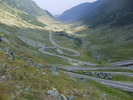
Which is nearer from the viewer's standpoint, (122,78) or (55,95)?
(55,95)

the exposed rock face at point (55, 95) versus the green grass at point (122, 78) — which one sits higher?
the green grass at point (122, 78)

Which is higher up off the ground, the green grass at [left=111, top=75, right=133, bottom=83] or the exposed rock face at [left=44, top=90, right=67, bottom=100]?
the green grass at [left=111, top=75, right=133, bottom=83]

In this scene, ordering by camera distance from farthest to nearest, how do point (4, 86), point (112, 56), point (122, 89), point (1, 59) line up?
point (112, 56), point (122, 89), point (1, 59), point (4, 86)

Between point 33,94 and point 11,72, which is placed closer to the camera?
point 33,94

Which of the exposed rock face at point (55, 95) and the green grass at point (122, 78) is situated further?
the green grass at point (122, 78)

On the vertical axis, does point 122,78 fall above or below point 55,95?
above

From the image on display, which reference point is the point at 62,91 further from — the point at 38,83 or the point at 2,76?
the point at 2,76

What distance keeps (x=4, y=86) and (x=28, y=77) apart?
21.1ft

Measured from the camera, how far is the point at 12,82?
26.6m

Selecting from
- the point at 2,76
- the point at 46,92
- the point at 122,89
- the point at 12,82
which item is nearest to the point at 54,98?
the point at 46,92

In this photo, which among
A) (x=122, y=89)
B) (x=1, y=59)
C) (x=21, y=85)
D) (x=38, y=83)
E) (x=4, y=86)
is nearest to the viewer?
(x=4, y=86)

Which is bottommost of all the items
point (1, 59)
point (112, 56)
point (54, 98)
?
point (54, 98)

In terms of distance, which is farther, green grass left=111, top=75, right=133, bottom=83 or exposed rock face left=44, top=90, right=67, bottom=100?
green grass left=111, top=75, right=133, bottom=83

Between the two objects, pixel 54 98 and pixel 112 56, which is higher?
pixel 112 56
